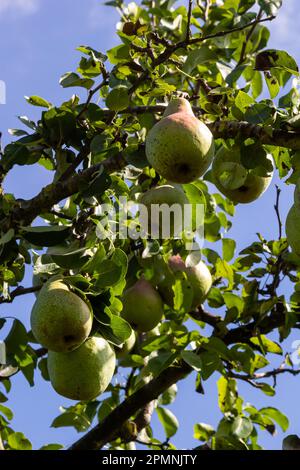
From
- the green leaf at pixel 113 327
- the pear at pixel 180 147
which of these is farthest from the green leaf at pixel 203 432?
the pear at pixel 180 147

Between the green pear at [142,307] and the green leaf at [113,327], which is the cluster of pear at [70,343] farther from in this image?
the green pear at [142,307]

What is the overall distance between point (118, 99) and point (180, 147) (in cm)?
38

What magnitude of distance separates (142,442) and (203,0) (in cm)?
209

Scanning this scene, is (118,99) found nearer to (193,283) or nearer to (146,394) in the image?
(193,283)

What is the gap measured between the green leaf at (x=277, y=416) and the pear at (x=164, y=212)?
4.29 ft

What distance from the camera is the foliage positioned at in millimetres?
1942

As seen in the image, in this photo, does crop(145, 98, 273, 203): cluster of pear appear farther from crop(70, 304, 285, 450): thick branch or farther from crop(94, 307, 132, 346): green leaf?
crop(70, 304, 285, 450): thick branch

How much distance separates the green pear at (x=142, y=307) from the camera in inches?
107

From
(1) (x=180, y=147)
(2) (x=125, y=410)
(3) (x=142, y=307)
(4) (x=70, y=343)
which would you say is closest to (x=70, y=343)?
(4) (x=70, y=343)

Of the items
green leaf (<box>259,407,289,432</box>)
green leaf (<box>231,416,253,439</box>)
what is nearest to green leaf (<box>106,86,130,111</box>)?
green leaf (<box>231,416,253,439</box>)

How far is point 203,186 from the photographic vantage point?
2.97m

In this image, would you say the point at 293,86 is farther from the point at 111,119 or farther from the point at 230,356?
the point at 230,356
